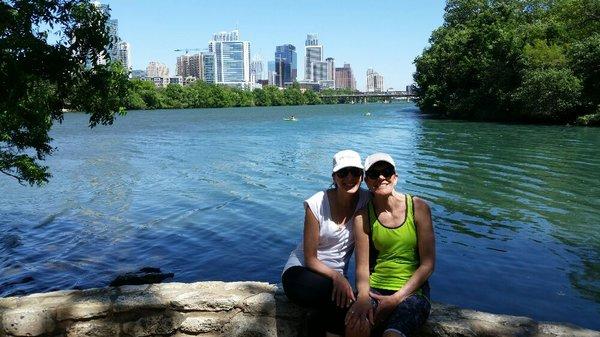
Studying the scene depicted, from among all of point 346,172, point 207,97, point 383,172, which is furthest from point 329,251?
point 207,97

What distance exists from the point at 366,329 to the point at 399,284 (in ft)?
1.48

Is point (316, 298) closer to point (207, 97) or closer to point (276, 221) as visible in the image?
point (276, 221)

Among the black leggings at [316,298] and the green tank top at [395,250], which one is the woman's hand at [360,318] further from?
the green tank top at [395,250]

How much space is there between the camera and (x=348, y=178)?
411cm

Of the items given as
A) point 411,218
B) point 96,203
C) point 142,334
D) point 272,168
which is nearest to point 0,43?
point 142,334

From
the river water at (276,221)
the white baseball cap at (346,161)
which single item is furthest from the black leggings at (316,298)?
the river water at (276,221)

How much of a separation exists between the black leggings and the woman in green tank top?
0.64 ft

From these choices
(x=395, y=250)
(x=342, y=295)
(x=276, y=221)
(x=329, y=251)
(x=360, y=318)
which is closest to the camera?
(x=360, y=318)

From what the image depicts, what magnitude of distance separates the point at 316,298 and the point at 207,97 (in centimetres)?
14509

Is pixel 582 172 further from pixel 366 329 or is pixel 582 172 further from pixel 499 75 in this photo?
pixel 499 75

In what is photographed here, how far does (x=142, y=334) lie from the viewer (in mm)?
4098

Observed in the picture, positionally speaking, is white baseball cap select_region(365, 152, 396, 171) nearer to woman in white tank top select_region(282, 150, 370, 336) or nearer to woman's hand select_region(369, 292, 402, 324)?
woman in white tank top select_region(282, 150, 370, 336)

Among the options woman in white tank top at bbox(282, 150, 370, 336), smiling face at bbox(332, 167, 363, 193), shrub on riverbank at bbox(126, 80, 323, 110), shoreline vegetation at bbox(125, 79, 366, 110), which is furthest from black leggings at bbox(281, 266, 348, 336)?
shrub on riverbank at bbox(126, 80, 323, 110)

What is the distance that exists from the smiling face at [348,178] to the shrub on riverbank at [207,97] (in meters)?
111
